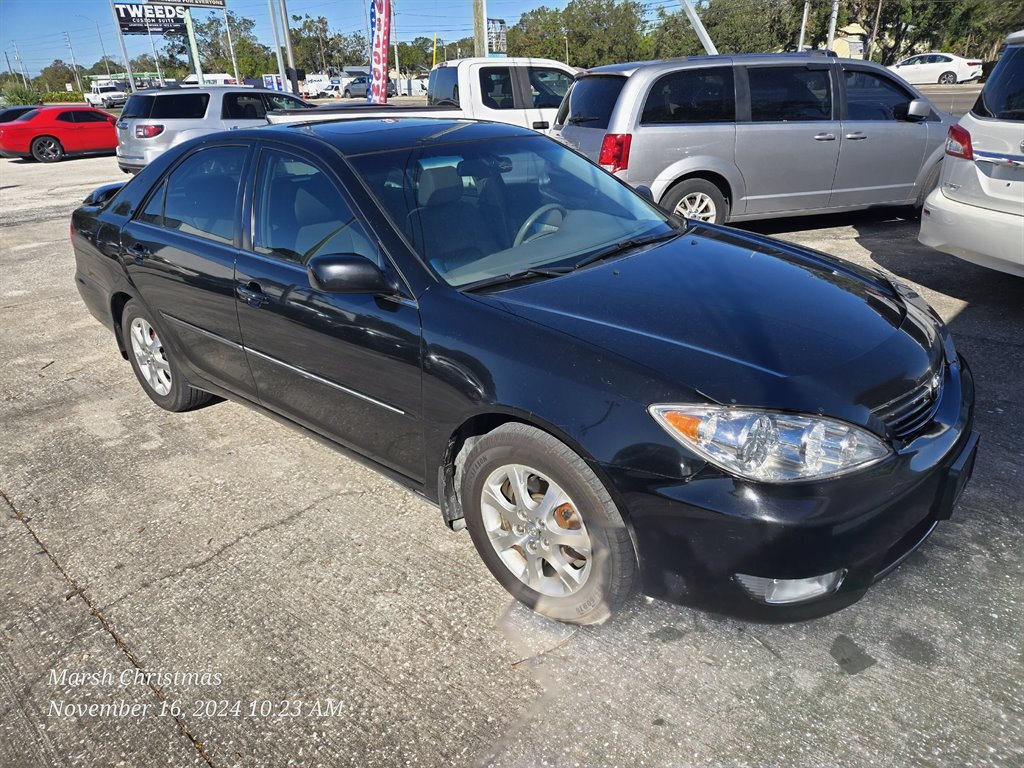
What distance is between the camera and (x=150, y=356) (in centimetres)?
423

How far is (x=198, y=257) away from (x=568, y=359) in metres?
2.14

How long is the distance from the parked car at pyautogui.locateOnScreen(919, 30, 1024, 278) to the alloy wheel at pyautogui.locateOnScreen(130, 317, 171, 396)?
513cm

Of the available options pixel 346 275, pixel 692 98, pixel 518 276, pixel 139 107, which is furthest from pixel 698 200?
pixel 139 107

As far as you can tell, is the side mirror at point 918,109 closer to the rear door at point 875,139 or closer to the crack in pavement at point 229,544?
the rear door at point 875,139

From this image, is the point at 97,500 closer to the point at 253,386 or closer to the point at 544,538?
the point at 253,386

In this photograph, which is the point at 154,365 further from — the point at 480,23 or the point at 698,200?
the point at 480,23

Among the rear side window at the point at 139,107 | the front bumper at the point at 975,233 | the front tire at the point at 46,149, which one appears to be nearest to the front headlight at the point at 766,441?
the front bumper at the point at 975,233

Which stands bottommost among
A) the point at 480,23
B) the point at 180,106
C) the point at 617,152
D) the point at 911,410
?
the point at 911,410

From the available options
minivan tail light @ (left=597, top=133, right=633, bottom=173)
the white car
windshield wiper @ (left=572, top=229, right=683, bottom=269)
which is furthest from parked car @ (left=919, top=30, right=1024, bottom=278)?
the white car

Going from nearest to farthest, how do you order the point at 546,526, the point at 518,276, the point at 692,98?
1. the point at 546,526
2. the point at 518,276
3. the point at 692,98

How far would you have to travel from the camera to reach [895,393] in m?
2.23

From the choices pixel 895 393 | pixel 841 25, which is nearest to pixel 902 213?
pixel 895 393

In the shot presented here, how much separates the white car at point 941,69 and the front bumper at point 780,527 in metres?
37.8

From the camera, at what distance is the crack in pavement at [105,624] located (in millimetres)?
2145
